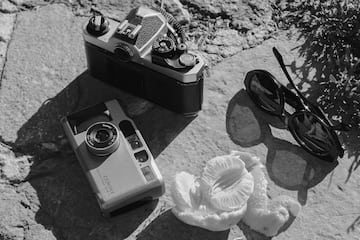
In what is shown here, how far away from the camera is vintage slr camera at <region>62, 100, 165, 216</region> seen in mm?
1827

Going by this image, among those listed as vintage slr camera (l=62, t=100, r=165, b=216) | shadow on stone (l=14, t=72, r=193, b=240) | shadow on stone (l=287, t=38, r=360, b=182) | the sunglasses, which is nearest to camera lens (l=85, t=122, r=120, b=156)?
vintage slr camera (l=62, t=100, r=165, b=216)

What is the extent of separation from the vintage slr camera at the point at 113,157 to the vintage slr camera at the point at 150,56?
0.14 metres

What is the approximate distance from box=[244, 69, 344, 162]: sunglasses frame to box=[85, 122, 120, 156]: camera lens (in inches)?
20.2

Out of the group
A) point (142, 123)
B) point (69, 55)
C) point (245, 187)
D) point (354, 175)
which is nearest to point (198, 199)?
point (245, 187)

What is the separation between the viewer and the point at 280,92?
2.04 m

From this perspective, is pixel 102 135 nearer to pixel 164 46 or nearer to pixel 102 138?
pixel 102 138

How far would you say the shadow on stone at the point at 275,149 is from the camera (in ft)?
6.57

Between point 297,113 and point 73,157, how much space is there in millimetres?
712

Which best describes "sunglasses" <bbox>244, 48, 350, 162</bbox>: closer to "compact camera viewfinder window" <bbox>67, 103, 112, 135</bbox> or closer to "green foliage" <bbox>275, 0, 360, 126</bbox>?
"green foliage" <bbox>275, 0, 360, 126</bbox>

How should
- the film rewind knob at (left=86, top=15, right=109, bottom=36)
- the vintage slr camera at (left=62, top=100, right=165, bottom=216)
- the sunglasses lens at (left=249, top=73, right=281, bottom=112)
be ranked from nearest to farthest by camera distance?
the vintage slr camera at (left=62, top=100, right=165, bottom=216), the film rewind knob at (left=86, top=15, right=109, bottom=36), the sunglasses lens at (left=249, top=73, right=281, bottom=112)

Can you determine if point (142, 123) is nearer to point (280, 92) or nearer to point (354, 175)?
point (280, 92)

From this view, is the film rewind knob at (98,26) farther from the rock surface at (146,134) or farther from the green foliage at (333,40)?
the green foliage at (333,40)

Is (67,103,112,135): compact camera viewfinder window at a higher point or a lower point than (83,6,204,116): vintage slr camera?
lower

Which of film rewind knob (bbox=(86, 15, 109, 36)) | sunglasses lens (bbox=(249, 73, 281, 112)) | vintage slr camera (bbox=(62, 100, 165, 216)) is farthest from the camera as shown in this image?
sunglasses lens (bbox=(249, 73, 281, 112))
